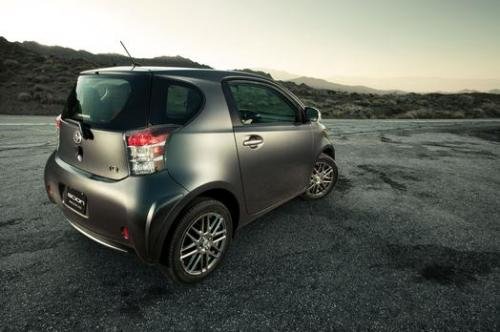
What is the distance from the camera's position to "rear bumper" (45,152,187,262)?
228 centimetres

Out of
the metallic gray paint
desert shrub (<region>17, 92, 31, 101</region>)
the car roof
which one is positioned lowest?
desert shrub (<region>17, 92, 31, 101</region>)

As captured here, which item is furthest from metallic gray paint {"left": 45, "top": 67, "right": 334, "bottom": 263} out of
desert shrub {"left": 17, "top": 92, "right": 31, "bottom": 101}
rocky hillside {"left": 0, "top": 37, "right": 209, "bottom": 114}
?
desert shrub {"left": 17, "top": 92, "right": 31, "bottom": 101}

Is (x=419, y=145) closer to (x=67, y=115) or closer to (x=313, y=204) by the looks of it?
(x=313, y=204)

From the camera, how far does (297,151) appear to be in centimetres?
376

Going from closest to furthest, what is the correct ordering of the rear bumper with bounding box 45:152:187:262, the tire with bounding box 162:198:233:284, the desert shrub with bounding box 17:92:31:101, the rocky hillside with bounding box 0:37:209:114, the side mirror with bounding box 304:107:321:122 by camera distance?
1. the rear bumper with bounding box 45:152:187:262
2. the tire with bounding box 162:198:233:284
3. the side mirror with bounding box 304:107:321:122
4. the rocky hillside with bounding box 0:37:209:114
5. the desert shrub with bounding box 17:92:31:101

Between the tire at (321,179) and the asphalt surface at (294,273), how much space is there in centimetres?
15

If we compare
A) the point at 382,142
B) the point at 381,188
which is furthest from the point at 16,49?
the point at 381,188

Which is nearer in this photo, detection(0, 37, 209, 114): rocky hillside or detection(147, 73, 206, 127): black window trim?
detection(147, 73, 206, 127): black window trim

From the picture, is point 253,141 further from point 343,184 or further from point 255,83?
point 343,184

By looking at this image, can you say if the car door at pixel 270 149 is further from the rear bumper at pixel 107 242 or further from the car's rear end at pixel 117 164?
the rear bumper at pixel 107 242

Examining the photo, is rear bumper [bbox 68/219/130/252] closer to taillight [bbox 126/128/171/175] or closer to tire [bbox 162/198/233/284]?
tire [bbox 162/198/233/284]

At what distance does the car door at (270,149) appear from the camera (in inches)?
117

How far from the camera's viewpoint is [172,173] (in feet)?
7.76

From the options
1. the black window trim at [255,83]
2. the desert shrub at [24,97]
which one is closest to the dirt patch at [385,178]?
the black window trim at [255,83]
